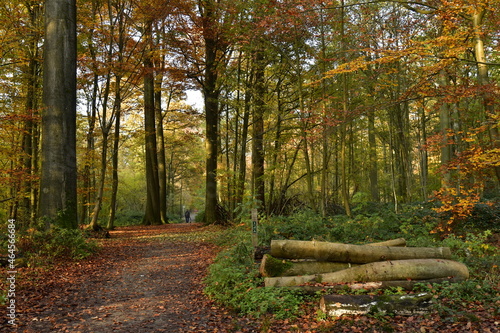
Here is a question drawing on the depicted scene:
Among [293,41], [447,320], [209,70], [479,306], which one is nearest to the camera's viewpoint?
[447,320]

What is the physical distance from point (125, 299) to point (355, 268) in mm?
4411

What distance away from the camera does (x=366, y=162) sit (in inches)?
824

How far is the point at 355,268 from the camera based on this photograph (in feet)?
20.5

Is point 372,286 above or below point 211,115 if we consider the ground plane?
below

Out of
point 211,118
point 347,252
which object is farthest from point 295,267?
point 211,118

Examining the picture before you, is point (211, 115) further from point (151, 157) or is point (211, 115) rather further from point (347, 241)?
point (347, 241)

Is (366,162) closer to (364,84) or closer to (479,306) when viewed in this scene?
(364,84)

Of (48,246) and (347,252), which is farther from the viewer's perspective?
(48,246)

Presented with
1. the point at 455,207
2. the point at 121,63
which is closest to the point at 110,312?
the point at 455,207

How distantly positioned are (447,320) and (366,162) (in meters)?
16.8

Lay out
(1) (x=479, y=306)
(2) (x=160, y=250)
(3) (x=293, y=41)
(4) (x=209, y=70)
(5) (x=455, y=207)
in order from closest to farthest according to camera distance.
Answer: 1. (1) (x=479, y=306)
2. (5) (x=455, y=207)
3. (2) (x=160, y=250)
4. (3) (x=293, y=41)
5. (4) (x=209, y=70)

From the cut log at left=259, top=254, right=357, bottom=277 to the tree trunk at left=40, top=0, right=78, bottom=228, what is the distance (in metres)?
6.58

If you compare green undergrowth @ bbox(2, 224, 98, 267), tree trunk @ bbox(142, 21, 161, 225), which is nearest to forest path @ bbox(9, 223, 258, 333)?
green undergrowth @ bbox(2, 224, 98, 267)

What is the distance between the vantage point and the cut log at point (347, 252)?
21.4 ft
